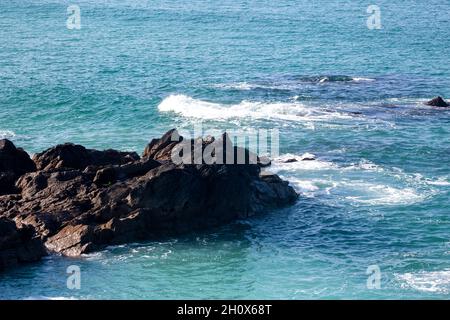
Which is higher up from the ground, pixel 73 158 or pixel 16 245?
pixel 73 158

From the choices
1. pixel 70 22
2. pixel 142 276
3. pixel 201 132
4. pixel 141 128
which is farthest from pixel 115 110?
pixel 70 22

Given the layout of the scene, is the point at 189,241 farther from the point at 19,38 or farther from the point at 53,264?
the point at 19,38

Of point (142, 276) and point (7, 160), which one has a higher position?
point (7, 160)

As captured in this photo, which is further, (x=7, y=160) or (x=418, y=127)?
(x=418, y=127)
